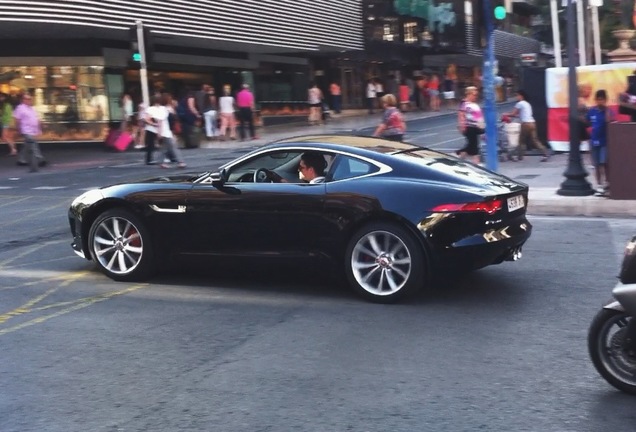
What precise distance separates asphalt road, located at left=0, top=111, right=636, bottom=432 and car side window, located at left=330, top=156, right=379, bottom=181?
84cm

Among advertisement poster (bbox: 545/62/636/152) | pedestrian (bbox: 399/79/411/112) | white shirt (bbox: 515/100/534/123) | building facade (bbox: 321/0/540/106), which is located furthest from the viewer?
building facade (bbox: 321/0/540/106)

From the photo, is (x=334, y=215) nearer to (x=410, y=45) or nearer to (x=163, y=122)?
(x=163, y=122)

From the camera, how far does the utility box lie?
1290 cm

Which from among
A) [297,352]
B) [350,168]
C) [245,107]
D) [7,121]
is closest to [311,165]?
[350,168]

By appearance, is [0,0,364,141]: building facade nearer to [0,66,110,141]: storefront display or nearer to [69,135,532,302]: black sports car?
[0,66,110,141]: storefront display

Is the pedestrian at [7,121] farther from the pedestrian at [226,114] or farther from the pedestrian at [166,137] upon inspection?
the pedestrian at [166,137]

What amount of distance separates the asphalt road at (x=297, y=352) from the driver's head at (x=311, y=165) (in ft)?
2.84

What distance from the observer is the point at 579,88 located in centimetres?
1964

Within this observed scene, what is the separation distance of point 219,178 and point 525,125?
1276cm

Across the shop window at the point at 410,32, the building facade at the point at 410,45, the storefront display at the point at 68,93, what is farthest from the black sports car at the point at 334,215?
→ the shop window at the point at 410,32

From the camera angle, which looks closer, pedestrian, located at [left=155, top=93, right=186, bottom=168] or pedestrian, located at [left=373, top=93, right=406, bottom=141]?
pedestrian, located at [left=373, top=93, right=406, bottom=141]

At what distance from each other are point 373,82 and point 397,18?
8.61 metres

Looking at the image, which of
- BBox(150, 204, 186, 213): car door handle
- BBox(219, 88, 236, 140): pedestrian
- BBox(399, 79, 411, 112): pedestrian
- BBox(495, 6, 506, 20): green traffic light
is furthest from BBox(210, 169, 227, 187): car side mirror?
BBox(399, 79, 411, 112): pedestrian

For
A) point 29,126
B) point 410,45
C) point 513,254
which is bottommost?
point 513,254
